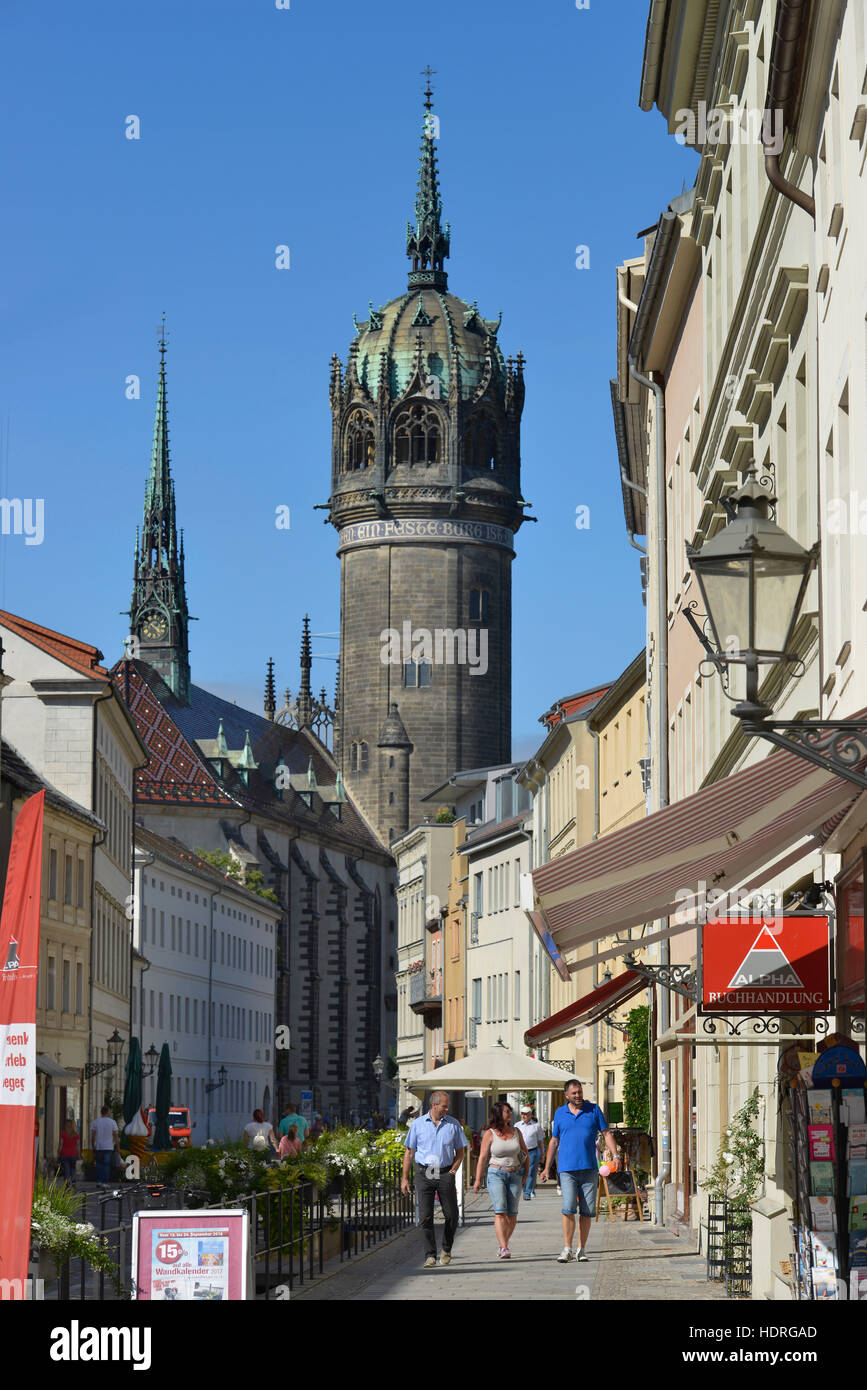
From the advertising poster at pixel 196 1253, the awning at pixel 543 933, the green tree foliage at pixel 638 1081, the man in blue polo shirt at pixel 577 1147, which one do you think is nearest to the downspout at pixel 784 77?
the awning at pixel 543 933

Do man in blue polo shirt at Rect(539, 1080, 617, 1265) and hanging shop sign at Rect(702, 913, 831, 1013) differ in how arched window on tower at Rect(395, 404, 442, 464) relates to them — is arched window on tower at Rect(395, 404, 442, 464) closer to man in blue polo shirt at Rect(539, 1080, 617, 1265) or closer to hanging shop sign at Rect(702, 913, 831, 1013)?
man in blue polo shirt at Rect(539, 1080, 617, 1265)

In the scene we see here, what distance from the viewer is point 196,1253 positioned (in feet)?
36.1

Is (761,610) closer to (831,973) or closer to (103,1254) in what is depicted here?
(831,973)

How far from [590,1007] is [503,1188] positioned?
2.63 metres

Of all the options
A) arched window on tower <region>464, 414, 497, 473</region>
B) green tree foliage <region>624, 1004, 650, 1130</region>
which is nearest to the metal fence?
green tree foliage <region>624, 1004, 650, 1130</region>

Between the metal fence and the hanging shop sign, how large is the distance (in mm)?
3096

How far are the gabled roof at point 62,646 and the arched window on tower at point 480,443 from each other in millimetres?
67426

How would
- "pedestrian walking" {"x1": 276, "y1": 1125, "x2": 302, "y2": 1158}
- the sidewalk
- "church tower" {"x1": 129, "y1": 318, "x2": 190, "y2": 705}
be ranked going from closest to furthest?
the sidewalk → "pedestrian walking" {"x1": 276, "y1": 1125, "x2": 302, "y2": 1158} → "church tower" {"x1": 129, "y1": 318, "x2": 190, "y2": 705}

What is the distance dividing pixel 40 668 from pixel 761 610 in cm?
5364

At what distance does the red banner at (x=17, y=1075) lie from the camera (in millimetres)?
11125

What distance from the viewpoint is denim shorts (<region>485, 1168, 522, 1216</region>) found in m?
21.8

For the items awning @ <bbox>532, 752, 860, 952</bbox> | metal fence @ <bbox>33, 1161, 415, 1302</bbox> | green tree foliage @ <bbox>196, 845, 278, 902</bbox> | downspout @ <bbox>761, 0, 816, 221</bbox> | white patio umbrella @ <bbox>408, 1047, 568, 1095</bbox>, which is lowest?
metal fence @ <bbox>33, 1161, 415, 1302</bbox>

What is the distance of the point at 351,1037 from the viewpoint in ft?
414

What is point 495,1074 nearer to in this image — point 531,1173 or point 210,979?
point 531,1173
